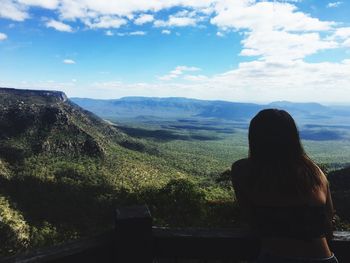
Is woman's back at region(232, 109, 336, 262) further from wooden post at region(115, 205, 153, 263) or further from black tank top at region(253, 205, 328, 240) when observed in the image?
wooden post at region(115, 205, 153, 263)

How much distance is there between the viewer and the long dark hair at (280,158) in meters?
3.81

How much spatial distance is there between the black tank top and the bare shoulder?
391 millimetres

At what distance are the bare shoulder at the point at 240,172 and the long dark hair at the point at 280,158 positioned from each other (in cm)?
8

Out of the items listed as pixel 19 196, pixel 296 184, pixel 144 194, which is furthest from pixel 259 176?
pixel 19 196

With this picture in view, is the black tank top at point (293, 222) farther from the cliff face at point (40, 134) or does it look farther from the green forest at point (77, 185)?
the cliff face at point (40, 134)

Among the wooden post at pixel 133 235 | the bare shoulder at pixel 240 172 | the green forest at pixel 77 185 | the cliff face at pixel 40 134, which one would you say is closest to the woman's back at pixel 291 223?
the bare shoulder at pixel 240 172

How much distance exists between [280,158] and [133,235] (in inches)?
65.9

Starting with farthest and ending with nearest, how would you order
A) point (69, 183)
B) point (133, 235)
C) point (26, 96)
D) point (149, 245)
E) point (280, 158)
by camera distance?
1. point (26, 96)
2. point (69, 183)
3. point (280, 158)
4. point (149, 245)
5. point (133, 235)

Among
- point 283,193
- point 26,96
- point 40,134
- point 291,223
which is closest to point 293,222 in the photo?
point 291,223

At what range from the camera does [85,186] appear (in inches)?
3191

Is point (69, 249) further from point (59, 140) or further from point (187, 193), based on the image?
point (59, 140)

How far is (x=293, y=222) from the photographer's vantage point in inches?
146

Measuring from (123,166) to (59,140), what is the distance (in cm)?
2258

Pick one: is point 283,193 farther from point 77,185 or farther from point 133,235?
point 77,185
